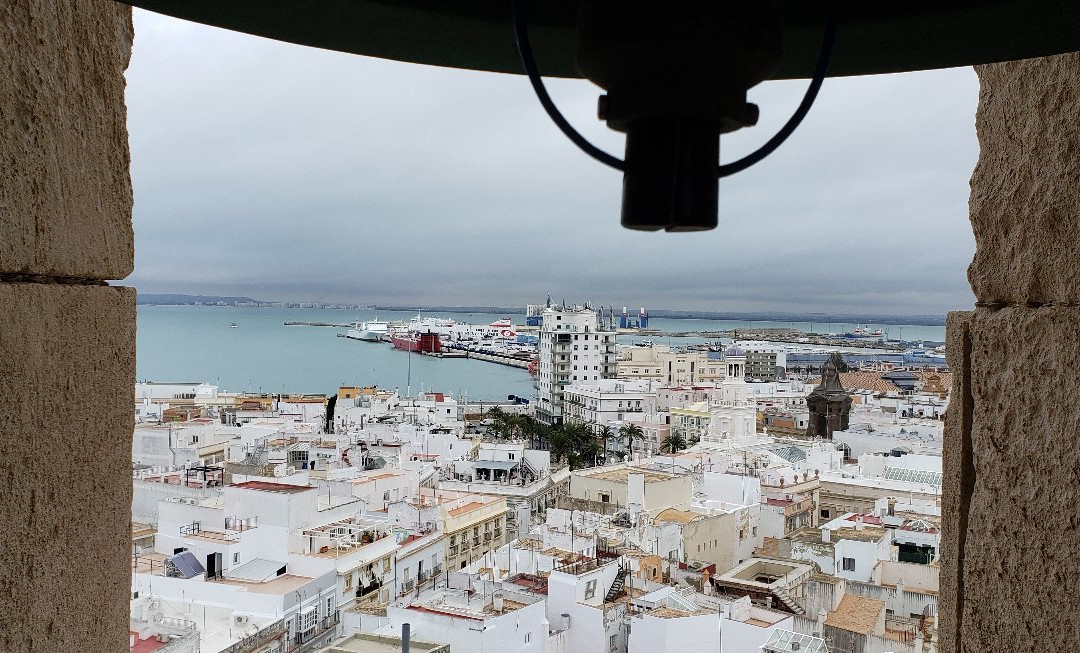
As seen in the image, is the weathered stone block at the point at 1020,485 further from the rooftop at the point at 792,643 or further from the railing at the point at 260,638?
the railing at the point at 260,638

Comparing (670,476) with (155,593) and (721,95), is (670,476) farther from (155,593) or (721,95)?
(721,95)

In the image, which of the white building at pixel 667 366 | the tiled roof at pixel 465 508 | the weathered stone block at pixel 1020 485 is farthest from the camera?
the white building at pixel 667 366

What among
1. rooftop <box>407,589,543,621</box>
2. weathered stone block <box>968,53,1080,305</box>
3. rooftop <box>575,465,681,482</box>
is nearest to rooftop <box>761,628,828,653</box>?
rooftop <box>407,589,543,621</box>

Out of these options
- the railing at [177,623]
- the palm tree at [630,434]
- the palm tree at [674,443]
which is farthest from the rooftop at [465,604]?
the palm tree at [674,443]

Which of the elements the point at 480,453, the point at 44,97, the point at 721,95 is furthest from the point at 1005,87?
the point at 480,453

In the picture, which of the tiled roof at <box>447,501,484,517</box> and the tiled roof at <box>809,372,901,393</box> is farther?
the tiled roof at <box>809,372,901,393</box>

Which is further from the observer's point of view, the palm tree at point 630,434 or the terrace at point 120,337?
the palm tree at point 630,434

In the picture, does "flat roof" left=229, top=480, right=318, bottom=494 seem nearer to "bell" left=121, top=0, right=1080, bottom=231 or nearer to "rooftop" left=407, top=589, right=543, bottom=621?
"rooftop" left=407, top=589, right=543, bottom=621
